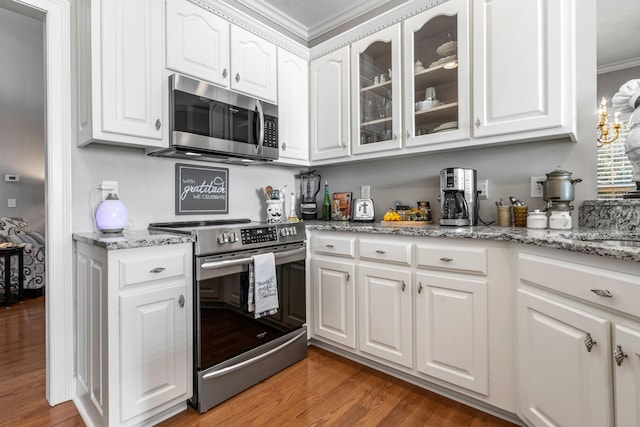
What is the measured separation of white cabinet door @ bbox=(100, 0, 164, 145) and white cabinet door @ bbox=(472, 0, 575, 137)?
1809 millimetres

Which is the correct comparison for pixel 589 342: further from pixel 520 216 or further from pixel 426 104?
pixel 426 104

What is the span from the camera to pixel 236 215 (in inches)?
101

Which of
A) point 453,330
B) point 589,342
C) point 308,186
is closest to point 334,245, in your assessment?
Result: point 453,330

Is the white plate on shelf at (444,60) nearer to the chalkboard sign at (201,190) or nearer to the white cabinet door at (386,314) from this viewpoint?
the white cabinet door at (386,314)

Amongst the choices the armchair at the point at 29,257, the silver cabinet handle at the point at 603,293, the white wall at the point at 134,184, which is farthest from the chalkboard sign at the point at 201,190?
the armchair at the point at 29,257

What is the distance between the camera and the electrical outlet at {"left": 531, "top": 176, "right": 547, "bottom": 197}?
75.5 inches

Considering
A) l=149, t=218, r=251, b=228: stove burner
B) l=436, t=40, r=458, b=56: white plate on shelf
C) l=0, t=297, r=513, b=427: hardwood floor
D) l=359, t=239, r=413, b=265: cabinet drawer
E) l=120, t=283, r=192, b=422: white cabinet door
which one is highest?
l=436, t=40, r=458, b=56: white plate on shelf

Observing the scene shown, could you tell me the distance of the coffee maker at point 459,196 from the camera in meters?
2.00

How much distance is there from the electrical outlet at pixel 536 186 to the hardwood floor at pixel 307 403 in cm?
124

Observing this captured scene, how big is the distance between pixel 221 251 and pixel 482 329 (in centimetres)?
137

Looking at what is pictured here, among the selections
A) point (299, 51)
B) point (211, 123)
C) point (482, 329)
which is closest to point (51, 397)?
point (211, 123)

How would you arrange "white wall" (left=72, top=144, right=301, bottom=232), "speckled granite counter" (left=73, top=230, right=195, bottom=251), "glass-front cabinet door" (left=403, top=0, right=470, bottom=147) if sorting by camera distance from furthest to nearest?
1. "glass-front cabinet door" (left=403, top=0, right=470, bottom=147)
2. "white wall" (left=72, top=144, right=301, bottom=232)
3. "speckled granite counter" (left=73, top=230, right=195, bottom=251)

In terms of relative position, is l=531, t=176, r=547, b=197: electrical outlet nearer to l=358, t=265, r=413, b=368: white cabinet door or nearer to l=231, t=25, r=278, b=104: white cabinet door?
l=358, t=265, r=413, b=368: white cabinet door

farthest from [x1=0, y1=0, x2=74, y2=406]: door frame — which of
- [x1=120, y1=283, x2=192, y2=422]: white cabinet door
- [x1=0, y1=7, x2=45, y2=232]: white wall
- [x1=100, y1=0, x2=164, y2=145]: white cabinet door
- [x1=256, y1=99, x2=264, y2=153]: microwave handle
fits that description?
[x1=0, y1=7, x2=45, y2=232]: white wall
